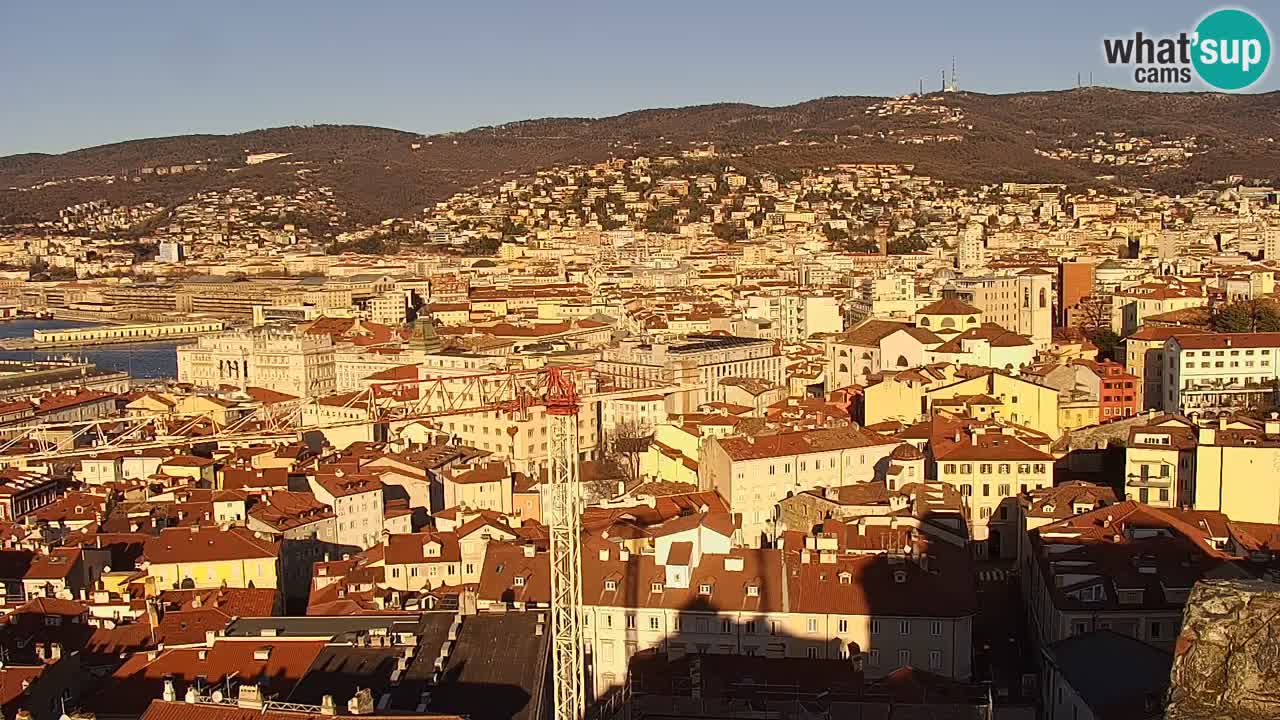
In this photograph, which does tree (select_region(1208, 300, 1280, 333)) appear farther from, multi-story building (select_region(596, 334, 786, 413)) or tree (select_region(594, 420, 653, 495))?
tree (select_region(594, 420, 653, 495))

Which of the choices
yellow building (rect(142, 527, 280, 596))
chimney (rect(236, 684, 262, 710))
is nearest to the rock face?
chimney (rect(236, 684, 262, 710))

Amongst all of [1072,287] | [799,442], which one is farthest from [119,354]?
[799,442]

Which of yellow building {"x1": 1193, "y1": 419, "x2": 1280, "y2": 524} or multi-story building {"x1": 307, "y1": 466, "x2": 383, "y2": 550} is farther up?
yellow building {"x1": 1193, "y1": 419, "x2": 1280, "y2": 524}

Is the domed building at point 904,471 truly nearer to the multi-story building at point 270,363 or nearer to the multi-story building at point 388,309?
the multi-story building at point 270,363

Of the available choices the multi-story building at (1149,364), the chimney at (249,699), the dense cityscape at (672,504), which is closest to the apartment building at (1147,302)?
the dense cityscape at (672,504)

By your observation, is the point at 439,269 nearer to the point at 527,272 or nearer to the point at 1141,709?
the point at 527,272

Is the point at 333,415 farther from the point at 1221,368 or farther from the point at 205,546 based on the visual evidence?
the point at 1221,368

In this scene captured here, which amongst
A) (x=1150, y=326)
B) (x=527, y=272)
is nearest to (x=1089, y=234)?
(x=527, y=272)
